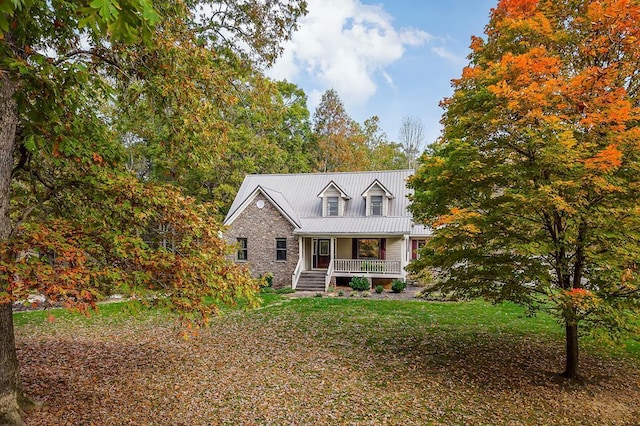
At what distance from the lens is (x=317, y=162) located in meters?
37.5

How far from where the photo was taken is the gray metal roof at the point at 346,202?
21.2 metres

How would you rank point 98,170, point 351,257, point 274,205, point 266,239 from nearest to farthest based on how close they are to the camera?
point 98,170 → point 274,205 → point 266,239 → point 351,257

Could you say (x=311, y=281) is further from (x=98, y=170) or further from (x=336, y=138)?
(x=336, y=138)

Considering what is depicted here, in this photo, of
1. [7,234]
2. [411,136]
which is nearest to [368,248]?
[7,234]

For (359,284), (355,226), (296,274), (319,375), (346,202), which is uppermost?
(346,202)

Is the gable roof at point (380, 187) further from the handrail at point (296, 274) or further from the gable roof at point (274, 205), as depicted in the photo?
the handrail at point (296, 274)

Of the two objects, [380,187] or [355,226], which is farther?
[380,187]

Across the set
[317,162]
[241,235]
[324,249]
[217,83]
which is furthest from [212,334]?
[317,162]

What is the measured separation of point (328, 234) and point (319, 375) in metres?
13.0

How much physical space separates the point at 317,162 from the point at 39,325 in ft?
91.7

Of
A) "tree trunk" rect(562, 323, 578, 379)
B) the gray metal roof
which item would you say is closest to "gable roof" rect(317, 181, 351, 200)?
the gray metal roof

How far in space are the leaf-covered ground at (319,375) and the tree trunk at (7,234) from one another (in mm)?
512

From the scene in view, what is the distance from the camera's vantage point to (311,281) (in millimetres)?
20703

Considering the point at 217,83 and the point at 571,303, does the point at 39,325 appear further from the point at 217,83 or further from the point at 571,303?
the point at 571,303
